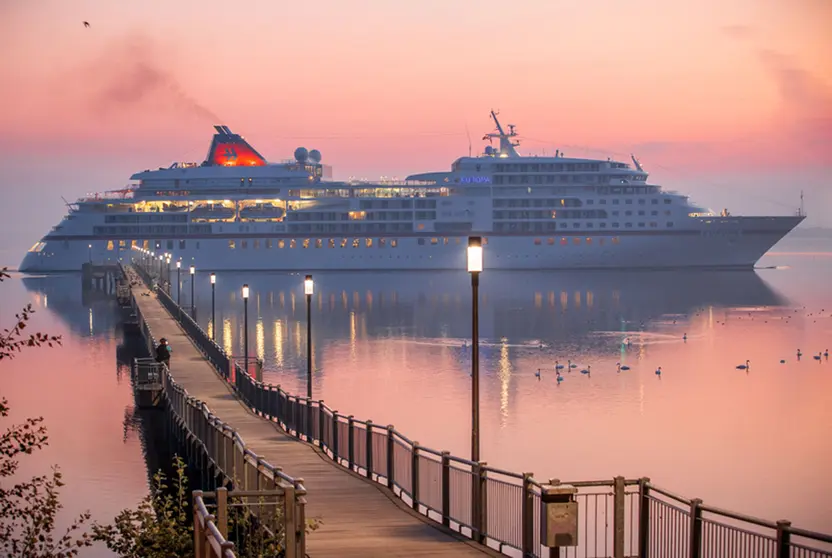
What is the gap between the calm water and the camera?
29812 mm

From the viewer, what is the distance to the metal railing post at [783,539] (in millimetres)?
10855

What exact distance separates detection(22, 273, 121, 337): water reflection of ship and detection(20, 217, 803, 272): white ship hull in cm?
1216

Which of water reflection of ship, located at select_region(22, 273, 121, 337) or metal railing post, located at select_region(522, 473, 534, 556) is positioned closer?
metal railing post, located at select_region(522, 473, 534, 556)

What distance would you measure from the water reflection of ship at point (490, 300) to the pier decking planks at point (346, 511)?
42.9 metres

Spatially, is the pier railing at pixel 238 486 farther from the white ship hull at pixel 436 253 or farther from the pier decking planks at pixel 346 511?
the white ship hull at pixel 436 253

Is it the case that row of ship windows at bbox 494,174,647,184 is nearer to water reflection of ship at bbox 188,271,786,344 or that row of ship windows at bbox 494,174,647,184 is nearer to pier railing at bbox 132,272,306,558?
water reflection of ship at bbox 188,271,786,344

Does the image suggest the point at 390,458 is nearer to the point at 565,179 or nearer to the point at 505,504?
the point at 505,504

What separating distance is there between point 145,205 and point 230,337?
8055 cm

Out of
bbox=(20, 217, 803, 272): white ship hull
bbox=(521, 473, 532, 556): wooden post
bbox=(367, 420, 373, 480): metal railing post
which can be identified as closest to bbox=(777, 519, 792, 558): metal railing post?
bbox=(521, 473, 532, 556): wooden post

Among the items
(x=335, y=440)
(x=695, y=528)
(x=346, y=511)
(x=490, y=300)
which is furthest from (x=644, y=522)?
(x=490, y=300)

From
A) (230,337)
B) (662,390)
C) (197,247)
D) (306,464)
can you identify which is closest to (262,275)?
(197,247)

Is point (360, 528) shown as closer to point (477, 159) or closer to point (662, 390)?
point (662, 390)

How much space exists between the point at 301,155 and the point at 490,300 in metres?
54.4

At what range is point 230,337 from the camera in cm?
6412
